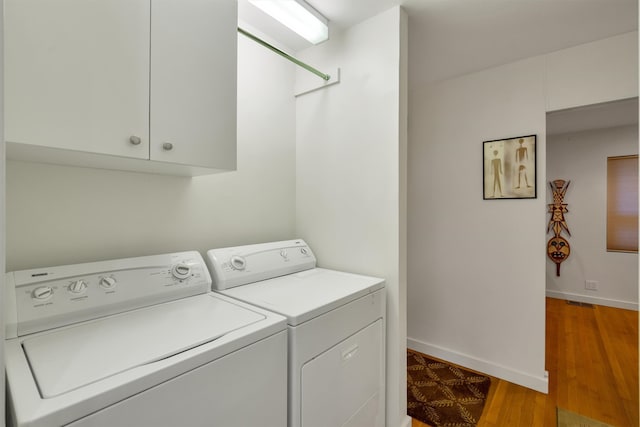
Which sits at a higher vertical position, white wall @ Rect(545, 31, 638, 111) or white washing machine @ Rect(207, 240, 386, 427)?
white wall @ Rect(545, 31, 638, 111)

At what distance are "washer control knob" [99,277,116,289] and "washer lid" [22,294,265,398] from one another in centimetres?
12

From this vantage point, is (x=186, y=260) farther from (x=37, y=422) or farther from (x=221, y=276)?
(x=37, y=422)

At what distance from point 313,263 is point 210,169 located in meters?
0.95

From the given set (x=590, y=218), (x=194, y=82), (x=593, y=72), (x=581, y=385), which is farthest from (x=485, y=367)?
(x=590, y=218)

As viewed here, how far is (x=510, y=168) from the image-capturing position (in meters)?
2.30

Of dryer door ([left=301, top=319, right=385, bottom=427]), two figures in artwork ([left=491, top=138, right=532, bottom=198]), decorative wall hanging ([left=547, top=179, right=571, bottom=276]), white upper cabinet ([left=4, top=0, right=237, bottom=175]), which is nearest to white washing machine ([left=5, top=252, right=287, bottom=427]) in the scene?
dryer door ([left=301, top=319, right=385, bottom=427])

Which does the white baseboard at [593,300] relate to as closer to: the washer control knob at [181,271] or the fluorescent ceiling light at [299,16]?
the fluorescent ceiling light at [299,16]

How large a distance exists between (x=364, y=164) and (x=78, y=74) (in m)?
1.37

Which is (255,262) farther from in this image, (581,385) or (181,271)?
(581,385)

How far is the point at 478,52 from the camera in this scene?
2.18 metres

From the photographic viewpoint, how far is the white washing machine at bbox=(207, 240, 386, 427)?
3.78 ft

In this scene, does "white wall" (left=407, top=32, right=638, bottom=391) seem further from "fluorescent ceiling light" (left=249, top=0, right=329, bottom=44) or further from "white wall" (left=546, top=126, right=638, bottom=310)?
"white wall" (left=546, top=126, right=638, bottom=310)

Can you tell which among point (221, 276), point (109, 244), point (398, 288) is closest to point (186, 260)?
point (221, 276)

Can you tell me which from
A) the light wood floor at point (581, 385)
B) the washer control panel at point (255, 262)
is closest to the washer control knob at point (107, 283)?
the washer control panel at point (255, 262)
